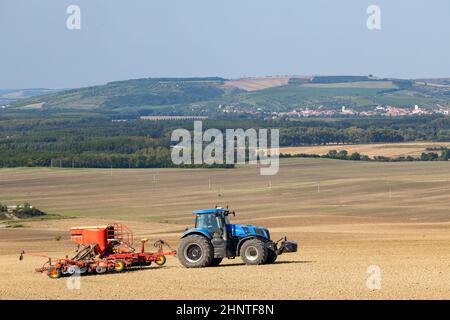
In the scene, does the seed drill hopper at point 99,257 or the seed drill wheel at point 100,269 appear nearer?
the seed drill hopper at point 99,257

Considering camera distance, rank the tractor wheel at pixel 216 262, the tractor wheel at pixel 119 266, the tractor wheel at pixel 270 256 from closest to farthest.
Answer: the tractor wheel at pixel 119 266 < the tractor wheel at pixel 270 256 < the tractor wheel at pixel 216 262

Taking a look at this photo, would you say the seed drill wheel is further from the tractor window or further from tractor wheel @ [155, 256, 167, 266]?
the tractor window

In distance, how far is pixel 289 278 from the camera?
2966 centimetres

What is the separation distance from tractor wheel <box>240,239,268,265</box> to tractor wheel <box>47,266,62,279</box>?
5.78 metres

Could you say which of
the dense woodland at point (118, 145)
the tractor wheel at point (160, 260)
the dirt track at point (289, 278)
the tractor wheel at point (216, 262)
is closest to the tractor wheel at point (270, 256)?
the dirt track at point (289, 278)

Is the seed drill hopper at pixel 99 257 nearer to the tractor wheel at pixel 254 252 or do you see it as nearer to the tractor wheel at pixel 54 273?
the tractor wheel at pixel 54 273

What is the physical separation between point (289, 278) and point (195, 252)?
459 cm

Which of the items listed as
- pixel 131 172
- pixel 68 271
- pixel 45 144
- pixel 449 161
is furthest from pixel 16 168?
pixel 68 271

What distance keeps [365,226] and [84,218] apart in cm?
2306

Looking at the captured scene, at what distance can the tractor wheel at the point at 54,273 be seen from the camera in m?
32.0

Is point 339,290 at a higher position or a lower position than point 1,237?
higher

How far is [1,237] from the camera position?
2311 inches

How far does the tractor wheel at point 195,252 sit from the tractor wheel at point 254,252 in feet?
3.46
